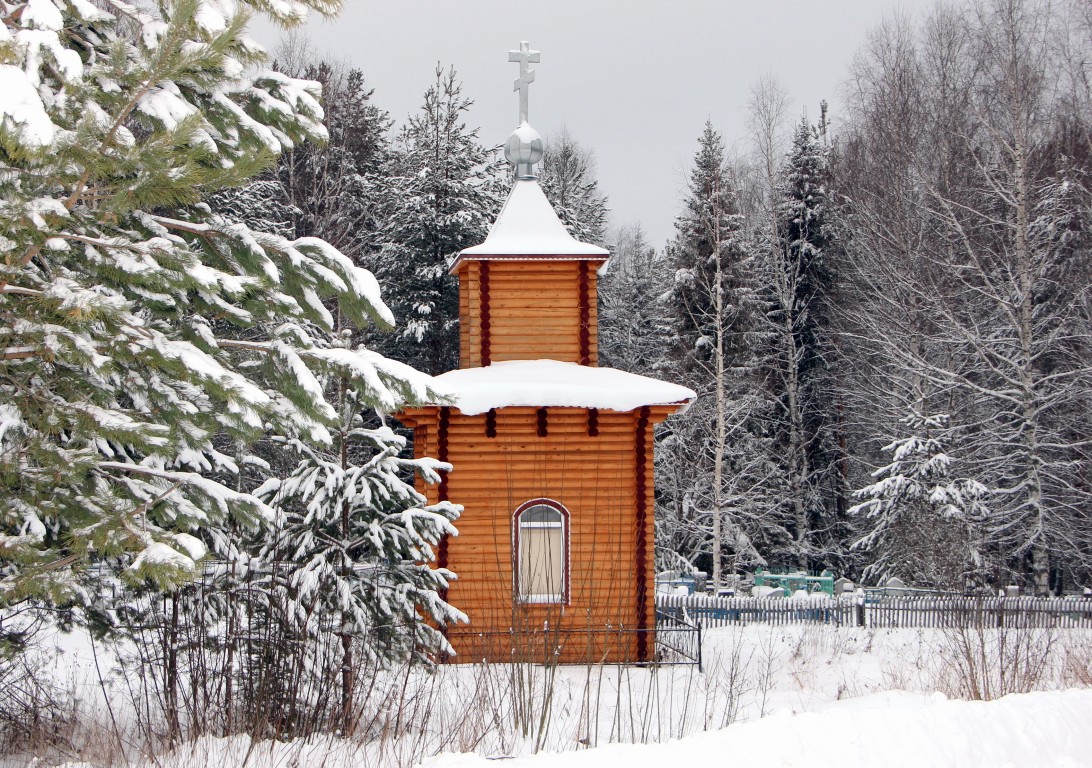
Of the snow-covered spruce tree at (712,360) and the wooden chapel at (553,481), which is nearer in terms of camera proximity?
the wooden chapel at (553,481)

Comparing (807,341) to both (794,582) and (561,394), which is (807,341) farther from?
(561,394)

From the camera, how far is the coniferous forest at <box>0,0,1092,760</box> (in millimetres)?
4934

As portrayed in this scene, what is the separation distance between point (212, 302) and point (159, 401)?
0.76 metres

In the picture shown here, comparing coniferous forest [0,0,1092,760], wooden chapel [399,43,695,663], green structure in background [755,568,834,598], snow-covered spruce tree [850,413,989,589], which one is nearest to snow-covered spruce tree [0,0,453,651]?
coniferous forest [0,0,1092,760]

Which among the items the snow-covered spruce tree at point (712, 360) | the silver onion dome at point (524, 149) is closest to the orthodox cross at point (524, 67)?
the silver onion dome at point (524, 149)

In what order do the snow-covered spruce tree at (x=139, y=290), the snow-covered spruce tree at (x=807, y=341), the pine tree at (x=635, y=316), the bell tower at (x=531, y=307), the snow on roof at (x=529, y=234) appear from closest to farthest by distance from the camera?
the snow-covered spruce tree at (x=139, y=290) < the snow on roof at (x=529, y=234) < the bell tower at (x=531, y=307) < the snow-covered spruce tree at (x=807, y=341) < the pine tree at (x=635, y=316)

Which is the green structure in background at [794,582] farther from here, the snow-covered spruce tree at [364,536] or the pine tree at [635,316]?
the snow-covered spruce tree at [364,536]

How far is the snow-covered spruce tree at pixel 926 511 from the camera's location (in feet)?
66.6

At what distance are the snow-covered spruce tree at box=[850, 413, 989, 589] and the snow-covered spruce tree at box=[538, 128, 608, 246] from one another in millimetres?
11786

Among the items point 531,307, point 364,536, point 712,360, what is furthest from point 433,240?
point 364,536

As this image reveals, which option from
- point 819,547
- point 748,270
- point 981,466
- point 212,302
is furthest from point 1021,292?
point 212,302

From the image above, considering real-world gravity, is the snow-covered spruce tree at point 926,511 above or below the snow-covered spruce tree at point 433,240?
below

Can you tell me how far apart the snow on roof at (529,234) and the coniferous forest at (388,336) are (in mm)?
2236

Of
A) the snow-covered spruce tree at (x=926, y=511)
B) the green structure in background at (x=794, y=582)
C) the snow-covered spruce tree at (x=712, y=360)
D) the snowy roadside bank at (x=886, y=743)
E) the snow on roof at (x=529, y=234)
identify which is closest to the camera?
the snowy roadside bank at (x=886, y=743)
